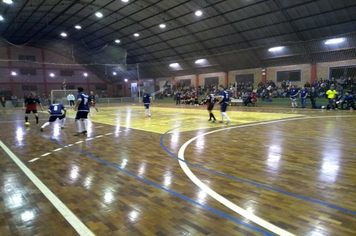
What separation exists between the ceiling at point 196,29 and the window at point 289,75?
1.24 m

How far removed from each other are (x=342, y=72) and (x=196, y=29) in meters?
16.6

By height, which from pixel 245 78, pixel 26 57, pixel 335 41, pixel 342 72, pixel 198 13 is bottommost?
pixel 342 72

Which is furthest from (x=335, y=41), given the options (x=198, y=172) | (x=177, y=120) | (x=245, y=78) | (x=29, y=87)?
(x=29, y=87)

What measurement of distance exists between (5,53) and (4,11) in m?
21.2

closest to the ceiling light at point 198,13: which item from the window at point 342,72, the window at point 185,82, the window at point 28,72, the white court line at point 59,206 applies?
the window at point 342,72

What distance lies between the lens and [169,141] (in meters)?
8.85

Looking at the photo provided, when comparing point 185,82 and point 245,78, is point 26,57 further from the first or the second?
point 245,78

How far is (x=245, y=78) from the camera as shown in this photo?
3450cm

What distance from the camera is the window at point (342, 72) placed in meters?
23.3

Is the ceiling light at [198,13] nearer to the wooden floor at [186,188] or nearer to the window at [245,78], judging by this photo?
the window at [245,78]

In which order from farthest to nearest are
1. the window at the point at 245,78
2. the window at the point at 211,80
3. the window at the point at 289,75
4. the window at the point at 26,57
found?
the window at the point at 26,57 < the window at the point at 211,80 < the window at the point at 245,78 < the window at the point at 289,75

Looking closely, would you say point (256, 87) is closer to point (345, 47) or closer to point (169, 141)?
point (345, 47)

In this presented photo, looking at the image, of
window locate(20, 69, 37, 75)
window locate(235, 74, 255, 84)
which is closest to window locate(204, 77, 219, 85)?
window locate(235, 74, 255, 84)

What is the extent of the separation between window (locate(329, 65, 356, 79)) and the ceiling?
105cm
